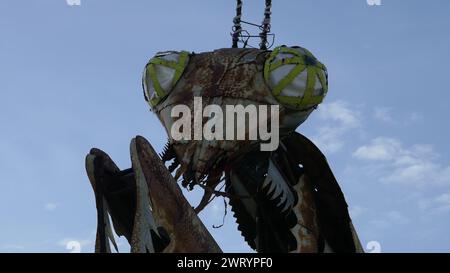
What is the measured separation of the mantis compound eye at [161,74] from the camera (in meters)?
13.8

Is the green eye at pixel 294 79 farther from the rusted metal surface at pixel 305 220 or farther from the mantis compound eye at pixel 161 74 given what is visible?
the rusted metal surface at pixel 305 220

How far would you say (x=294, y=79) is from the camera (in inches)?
529

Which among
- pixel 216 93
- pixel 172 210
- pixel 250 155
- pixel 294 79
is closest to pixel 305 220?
pixel 250 155

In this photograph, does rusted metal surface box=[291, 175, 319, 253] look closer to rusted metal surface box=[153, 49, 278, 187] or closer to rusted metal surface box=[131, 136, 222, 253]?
rusted metal surface box=[153, 49, 278, 187]

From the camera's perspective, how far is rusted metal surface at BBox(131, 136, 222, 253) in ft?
40.0

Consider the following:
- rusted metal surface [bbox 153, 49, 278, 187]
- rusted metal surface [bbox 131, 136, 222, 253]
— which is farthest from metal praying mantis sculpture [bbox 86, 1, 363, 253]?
rusted metal surface [bbox 131, 136, 222, 253]

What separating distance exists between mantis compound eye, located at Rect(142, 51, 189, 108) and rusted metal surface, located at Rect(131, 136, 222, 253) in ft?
5.14

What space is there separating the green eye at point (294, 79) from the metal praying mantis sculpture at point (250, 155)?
0.01 m

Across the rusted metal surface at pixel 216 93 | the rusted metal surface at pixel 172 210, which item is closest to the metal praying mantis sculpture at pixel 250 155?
the rusted metal surface at pixel 216 93

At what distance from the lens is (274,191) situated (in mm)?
13898

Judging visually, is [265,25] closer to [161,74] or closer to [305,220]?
[161,74]

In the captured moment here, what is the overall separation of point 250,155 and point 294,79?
1132mm
